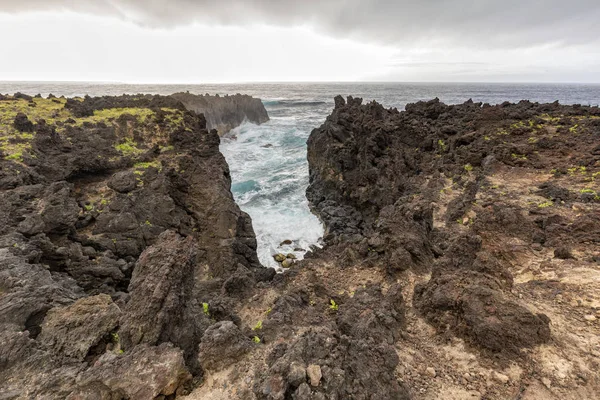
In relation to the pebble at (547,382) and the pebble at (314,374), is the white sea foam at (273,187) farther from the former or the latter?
the pebble at (547,382)

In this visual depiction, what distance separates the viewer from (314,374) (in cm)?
398

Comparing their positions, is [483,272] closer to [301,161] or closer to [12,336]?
[12,336]

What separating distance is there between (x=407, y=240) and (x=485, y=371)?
4158 millimetres

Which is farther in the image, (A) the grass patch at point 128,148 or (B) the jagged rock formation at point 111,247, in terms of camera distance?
(A) the grass patch at point 128,148

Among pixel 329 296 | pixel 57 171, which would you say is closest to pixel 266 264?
pixel 329 296

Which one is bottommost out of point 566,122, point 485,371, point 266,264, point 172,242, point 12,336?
point 266,264

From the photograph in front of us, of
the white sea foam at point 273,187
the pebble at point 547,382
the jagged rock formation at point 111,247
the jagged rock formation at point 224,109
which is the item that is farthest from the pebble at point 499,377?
the jagged rock formation at point 224,109

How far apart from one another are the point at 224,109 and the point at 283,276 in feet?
157

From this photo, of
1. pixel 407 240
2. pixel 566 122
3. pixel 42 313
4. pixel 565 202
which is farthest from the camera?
pixel 566 122

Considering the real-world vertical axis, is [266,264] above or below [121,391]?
below

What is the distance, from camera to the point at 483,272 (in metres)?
7.09

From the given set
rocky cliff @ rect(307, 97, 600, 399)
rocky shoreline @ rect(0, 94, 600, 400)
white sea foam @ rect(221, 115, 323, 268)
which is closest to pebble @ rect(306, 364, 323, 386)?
rocky shoreline @ rect(0, 94, 600, 400)

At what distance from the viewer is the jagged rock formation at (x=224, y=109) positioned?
44.2 meters

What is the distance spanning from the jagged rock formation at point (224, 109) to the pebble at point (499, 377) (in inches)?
1626
